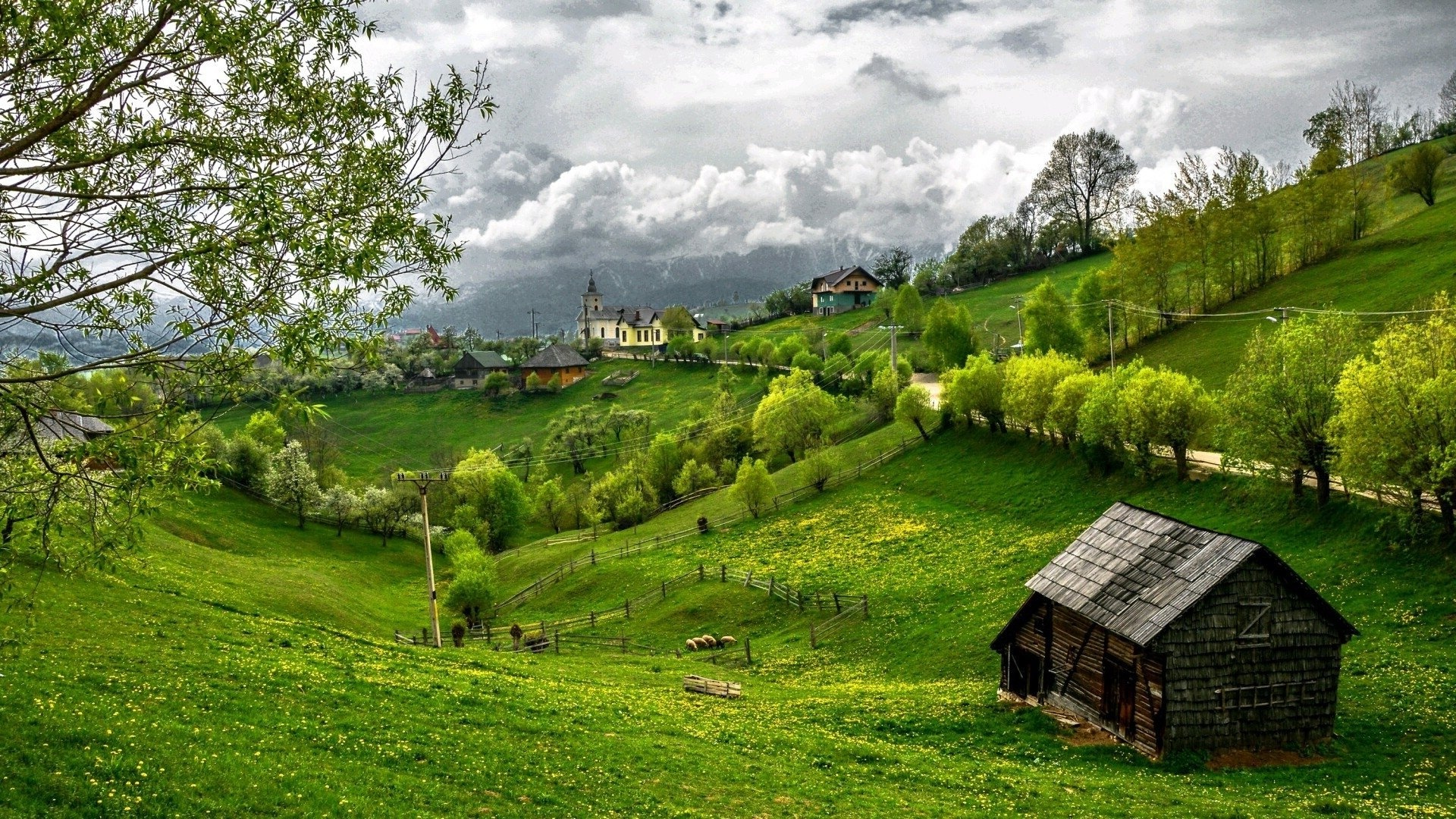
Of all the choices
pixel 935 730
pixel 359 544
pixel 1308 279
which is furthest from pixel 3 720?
pixel 1308 279

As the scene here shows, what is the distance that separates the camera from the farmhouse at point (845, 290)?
17875 cm

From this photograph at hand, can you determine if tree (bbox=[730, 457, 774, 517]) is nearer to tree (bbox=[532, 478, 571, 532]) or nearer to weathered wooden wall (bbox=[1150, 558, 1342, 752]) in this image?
tree (bbox=[532, 478, 571, 532])

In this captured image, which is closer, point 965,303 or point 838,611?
point 838,611

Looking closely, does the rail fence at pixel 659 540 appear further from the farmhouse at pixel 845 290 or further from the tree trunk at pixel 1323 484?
the farmhouse at pixel 845 290

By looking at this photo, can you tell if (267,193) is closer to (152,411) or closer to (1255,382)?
(152,411)

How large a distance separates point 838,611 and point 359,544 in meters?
47.9

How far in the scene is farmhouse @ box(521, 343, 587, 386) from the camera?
152625 millimetres

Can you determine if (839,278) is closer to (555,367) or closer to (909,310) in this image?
(909,310)

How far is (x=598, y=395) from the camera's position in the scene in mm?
142000

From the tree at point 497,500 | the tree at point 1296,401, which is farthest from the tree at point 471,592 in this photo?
the tree at point 1296,401

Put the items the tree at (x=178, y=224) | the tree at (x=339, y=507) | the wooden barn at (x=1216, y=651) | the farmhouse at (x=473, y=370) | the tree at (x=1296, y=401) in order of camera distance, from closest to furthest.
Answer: the tree at (x=178, y=224) < the wooden barn at (x=1216, y=651) < the tree at (x=1296, y=401) < the tree at (x=339, y=507) < the farmhouse at (x=473, y=370)

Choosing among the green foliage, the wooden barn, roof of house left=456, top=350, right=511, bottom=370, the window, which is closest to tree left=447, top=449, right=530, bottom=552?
the green foliage

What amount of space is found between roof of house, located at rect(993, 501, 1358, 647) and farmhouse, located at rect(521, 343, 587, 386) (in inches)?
5019

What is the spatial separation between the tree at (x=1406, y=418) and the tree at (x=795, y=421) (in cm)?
5205
